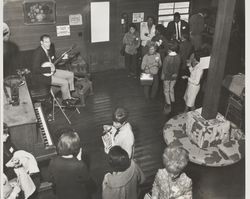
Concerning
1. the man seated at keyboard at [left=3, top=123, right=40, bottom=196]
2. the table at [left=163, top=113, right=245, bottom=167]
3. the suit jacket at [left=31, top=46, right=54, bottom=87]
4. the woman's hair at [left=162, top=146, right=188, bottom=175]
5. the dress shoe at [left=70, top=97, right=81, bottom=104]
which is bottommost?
the table at [left=163, top=113, right=245, bottom=167]

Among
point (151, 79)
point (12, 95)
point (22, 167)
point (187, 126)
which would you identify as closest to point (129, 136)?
point (22, 167)

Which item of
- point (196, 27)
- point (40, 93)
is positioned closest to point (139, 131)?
point (40, 93)

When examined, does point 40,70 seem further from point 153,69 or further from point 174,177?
point 174,177

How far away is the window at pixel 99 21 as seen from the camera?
8719 millimetres

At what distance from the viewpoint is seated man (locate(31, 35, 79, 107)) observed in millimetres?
6293

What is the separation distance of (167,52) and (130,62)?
161 cm

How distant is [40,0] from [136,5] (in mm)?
2665

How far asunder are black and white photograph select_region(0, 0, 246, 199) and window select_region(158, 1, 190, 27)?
3 centimetres

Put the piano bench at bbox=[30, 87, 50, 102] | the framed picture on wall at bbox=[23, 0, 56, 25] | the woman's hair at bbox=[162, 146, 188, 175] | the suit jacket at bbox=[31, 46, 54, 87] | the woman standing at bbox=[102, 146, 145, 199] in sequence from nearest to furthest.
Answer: the woman's hair at bbox=[162, 146, 188, 175], the woman standing at bbox=[102, 146, 145, 199], the piano bench at bbox=[30, 87, 50, 102], the suit jacket at bbox=[31, 46, 54, 87], the framed picture on wall at bbox=[23, 0, 56, 25]

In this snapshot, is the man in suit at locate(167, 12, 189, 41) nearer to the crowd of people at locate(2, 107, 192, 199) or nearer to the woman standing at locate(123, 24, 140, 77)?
the woman standing at locate(123, 24, 140, 77)

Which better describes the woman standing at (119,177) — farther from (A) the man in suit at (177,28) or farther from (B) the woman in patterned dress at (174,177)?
(A) the man in suit at (177,28)

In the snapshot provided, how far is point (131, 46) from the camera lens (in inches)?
342

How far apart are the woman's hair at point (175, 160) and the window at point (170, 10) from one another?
6.85 meters

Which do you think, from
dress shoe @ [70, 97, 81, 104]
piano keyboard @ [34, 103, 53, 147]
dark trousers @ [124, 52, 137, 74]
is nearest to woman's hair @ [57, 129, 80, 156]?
piano keyboard @ [34, 103, 53, 147]
